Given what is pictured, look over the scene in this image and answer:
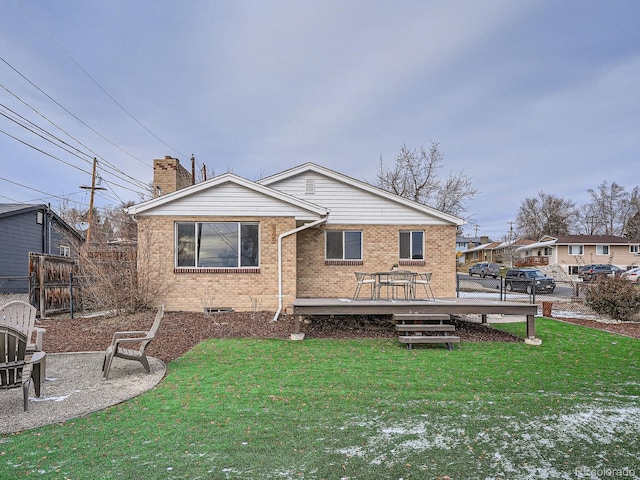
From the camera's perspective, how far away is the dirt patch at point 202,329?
8.77 m

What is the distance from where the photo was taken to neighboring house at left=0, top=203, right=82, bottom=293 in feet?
70.0

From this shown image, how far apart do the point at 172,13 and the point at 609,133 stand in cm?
2279

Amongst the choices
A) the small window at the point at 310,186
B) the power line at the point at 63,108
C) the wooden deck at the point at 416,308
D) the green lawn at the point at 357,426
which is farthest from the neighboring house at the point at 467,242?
the green lawn at the point at 357,426

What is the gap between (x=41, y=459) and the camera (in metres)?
3.43

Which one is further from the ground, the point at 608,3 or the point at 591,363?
the point at 608,3

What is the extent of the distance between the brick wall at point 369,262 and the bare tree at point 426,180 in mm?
18033

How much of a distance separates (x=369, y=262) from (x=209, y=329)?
707cm

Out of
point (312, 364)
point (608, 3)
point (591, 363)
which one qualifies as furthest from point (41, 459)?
point (608, 3)

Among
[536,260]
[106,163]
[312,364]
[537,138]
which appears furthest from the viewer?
[536,260]

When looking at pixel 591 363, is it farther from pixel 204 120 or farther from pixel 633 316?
pixel 204 120

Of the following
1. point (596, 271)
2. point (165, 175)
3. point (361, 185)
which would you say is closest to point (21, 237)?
point (165, 175)

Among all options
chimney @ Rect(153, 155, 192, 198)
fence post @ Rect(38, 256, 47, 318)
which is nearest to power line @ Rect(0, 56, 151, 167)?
chimney @ Rect(153, 155, 192, 198)

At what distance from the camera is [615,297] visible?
42.6 ft

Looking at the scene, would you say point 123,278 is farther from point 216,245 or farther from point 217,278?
point 216,245
